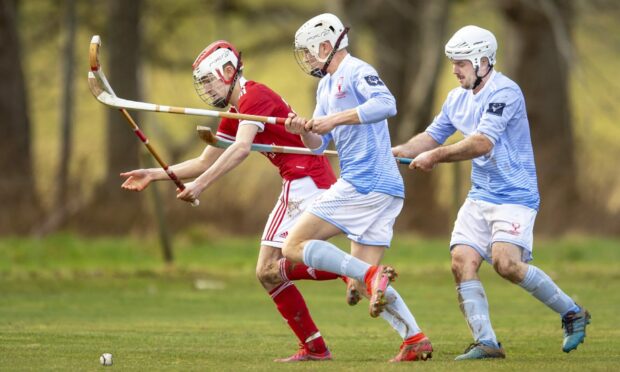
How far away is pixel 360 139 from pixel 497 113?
0.96 m

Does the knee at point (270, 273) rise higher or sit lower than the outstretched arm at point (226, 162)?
lower

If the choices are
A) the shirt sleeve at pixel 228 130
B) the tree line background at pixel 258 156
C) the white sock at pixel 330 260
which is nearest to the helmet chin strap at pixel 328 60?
the shirt sleeve at pixel 228 130

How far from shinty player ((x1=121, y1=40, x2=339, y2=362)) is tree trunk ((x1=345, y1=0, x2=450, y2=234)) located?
14493 millimetres

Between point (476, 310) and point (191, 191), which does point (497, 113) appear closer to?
point (476, 310)

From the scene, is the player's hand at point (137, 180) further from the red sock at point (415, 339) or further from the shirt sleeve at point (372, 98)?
the red sock at point (415, 339)

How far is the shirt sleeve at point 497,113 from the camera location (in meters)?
9.75

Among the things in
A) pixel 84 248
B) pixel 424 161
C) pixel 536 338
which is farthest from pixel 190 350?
pixel 84 248

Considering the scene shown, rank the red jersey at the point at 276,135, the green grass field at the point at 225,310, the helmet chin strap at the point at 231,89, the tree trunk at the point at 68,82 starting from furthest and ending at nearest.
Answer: the tree trunk at the point at 68,82 → the helmet chin strap at the point at 231,89 → the red jersey at the point at 276,135 → the green grass field at the point at 225,310

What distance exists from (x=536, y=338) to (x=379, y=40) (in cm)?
2405

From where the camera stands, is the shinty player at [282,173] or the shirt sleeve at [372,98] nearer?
the shirt sleeve at [372,98]

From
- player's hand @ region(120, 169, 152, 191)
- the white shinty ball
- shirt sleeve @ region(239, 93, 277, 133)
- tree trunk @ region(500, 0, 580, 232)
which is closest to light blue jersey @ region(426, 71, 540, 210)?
shirt sleeve @ region(239, 93, 277, 133)

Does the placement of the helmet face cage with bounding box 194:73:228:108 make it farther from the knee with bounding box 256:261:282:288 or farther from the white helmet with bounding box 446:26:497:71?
the white helmet with bounding box 446:26:497:71

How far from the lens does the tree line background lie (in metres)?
25.2

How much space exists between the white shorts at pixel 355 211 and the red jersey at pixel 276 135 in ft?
2.11
